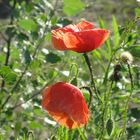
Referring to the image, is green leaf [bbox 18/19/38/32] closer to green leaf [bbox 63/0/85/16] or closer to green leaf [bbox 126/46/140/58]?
green leaf [bbox 63/0/85/16]

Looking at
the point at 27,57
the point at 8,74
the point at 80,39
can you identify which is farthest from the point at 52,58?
the point at 80,39

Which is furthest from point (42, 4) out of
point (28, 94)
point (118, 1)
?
point (118, 1)

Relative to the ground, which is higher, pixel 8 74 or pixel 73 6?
pixel 73 6

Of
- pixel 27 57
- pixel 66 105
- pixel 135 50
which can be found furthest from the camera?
pixel 27 57

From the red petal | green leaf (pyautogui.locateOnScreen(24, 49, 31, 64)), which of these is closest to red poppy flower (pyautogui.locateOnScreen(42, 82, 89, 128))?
the red petal

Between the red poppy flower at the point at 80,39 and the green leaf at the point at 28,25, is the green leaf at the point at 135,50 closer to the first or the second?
the red poppy flower at the point at 80,39

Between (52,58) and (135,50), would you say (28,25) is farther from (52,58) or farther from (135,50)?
(135,50)

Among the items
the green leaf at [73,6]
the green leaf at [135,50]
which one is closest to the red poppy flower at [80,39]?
the green leaf at [135,50]

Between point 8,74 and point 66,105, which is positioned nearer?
point 66,105

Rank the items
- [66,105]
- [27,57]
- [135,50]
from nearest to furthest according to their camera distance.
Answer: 1. [66,105]
2. [135,50]
3. [27,57]

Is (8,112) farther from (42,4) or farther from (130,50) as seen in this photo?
(130,50)
